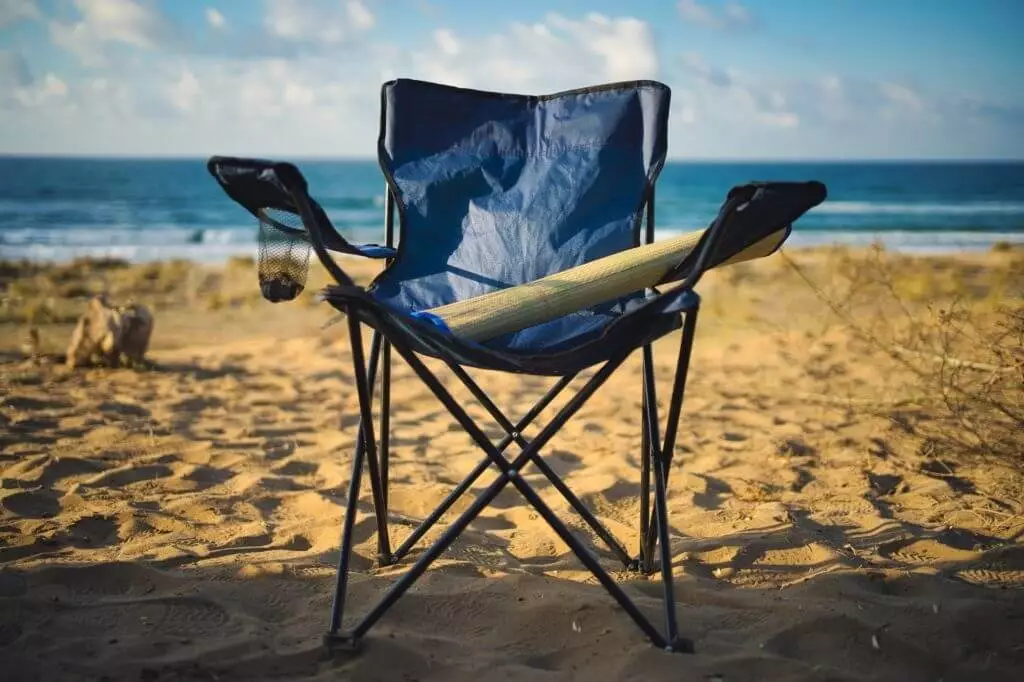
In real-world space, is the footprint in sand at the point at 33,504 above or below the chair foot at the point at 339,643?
below

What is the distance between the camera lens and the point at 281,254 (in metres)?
2.01

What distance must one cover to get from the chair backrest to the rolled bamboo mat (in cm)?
24

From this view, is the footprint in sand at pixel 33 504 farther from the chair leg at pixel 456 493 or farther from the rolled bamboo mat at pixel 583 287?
the rolled bamboo mat at pixel 583 287

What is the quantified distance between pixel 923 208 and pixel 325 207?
57.2ft

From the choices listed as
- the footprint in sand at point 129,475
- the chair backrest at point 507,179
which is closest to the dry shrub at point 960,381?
the chair backrest at point 507,179

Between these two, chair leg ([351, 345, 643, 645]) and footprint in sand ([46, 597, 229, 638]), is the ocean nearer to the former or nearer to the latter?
footprint in sand ([46, 597, 229, 638])

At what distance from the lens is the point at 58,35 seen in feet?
107

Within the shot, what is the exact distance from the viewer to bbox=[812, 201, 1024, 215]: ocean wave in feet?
76.4

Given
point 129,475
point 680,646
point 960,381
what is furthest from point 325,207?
point 680,646

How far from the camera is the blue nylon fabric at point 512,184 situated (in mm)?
2336

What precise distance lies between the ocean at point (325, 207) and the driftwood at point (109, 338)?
947 centimetres

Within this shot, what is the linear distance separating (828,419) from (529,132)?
6.20 feet

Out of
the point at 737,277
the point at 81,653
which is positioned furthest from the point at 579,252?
the point at 737,277

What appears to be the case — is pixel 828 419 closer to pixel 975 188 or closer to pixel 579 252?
pixel 579 252
